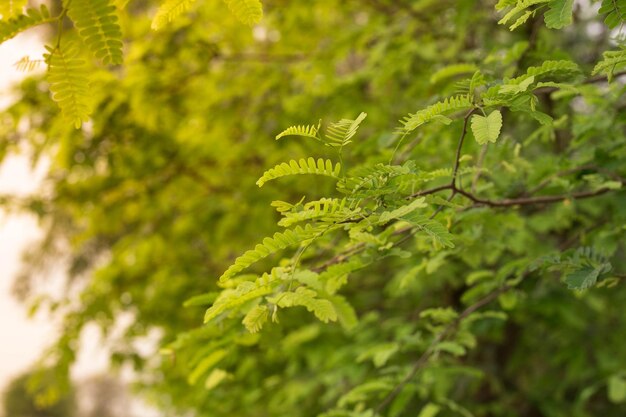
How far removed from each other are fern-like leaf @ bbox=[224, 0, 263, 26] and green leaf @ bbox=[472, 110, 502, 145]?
49 centimetres

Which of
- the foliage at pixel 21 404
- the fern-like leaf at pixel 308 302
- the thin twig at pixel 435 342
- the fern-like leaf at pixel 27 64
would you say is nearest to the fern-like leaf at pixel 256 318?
the fern-like leaf at pixel 308 302

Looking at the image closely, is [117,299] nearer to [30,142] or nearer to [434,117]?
[30,142]

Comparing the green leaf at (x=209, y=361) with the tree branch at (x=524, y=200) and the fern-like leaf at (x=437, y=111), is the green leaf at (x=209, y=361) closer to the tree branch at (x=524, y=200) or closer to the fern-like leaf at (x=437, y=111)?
the tree branch at (x=524, y=200)

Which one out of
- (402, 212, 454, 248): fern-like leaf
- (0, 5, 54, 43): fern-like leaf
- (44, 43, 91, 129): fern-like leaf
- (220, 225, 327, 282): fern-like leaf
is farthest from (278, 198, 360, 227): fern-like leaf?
(0, 5, 54, 43): fern-like leaf

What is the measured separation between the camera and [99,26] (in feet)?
4.16

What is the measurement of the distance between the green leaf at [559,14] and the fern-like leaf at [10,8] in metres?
1.05

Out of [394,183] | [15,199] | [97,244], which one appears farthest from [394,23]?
[97,244]

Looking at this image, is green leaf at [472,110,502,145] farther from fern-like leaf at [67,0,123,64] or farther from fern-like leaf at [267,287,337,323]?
fern-like leaf at [67,0,123,64]

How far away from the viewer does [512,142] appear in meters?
1.98

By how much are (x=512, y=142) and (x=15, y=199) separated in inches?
124

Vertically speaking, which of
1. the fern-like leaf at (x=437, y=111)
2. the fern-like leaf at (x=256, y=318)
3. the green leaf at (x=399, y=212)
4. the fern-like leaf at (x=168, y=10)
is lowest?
the fern-like leaf at (x=256, y=318)

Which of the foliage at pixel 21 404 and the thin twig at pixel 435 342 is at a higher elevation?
the foliage at pixel 21 404

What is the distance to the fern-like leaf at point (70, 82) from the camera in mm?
1283

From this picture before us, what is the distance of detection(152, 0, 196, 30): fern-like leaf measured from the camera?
1.25 metres
